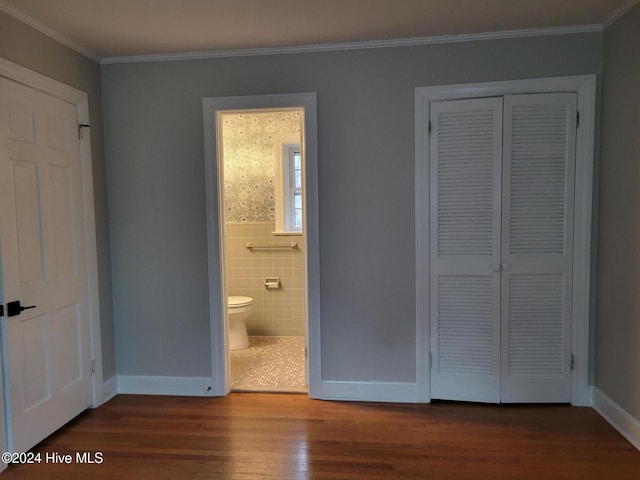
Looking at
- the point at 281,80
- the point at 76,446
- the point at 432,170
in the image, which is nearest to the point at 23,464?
the point at 76,446

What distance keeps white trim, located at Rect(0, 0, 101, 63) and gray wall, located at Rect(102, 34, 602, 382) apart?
0.18 meters

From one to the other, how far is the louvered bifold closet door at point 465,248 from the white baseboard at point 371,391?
175 mm

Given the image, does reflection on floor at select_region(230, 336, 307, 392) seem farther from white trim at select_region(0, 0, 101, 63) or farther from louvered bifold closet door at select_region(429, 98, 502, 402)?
white trim at select_region(0, 0, 101, 63)

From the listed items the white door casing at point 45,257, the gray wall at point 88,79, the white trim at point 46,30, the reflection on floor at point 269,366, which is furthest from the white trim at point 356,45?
the reflection on floor at point 269,366

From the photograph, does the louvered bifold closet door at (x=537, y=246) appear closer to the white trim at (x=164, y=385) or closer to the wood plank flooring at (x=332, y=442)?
the wood plank flooring at (x=332, y=442)

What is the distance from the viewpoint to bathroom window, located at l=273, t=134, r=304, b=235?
4484 millimetres

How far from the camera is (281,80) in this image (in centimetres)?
294

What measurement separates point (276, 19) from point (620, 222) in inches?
90.1

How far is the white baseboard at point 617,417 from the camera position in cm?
239

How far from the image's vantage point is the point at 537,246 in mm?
2805

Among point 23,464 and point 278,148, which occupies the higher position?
point 278,148

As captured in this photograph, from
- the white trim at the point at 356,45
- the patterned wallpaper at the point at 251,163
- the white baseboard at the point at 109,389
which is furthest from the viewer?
the patterned wallpaper at the point at 251,163

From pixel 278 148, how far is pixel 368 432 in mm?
2896

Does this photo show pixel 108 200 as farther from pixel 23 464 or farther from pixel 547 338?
pixel 547 338
